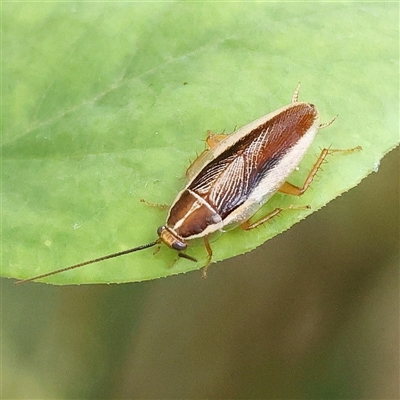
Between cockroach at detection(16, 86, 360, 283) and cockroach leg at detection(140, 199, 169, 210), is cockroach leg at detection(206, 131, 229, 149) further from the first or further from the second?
cockroach leg at detection(140, 199, 169, 210)

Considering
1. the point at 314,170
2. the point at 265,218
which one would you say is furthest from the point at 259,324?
the point at 314,170

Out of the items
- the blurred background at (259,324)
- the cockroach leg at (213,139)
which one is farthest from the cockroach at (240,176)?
the blurred background at (259,324)

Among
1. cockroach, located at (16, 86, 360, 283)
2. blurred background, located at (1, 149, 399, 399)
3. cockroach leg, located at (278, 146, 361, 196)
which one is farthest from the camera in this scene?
blurred background, located at (1, 149, 399, 399)

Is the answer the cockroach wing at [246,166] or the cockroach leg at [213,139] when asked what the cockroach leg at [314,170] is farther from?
the cockroach leg at [213,139]

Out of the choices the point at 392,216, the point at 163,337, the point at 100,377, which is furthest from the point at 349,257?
the point at 100,377

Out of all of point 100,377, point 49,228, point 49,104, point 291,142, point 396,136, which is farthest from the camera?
point 100,377

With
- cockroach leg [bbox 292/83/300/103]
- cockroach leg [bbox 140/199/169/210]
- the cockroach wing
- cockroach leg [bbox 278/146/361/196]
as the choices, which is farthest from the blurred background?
cockroach leg [bbox 292/83/300/103]

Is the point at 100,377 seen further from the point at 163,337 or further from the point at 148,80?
the point at 148,80
